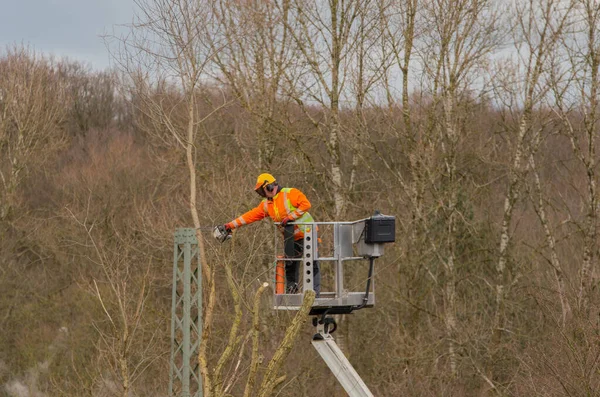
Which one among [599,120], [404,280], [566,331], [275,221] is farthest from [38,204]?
[275,221]

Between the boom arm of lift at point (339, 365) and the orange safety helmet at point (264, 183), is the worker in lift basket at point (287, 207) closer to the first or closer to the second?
the orange safety helmet at point (264, 183)

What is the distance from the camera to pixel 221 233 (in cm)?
1138

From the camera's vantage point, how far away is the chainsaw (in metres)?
→ 11.3

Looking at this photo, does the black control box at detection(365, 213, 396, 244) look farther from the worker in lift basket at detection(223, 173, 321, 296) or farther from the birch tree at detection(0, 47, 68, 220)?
the birch tree at detection(0, 47, 68, 220)

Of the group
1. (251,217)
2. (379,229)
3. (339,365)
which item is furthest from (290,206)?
(339,365)

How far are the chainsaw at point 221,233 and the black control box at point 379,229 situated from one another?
2196mm

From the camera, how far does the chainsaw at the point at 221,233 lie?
37.1 ft

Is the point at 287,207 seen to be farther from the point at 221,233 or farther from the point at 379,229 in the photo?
the point at 379,229

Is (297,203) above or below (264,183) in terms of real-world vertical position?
below

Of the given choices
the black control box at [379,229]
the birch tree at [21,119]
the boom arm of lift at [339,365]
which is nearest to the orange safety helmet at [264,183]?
the black control box at [379,229]

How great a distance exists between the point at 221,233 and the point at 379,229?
2371 millimetres

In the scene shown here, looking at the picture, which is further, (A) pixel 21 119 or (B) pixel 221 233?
(A) pixel 21 119

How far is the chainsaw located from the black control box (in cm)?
220

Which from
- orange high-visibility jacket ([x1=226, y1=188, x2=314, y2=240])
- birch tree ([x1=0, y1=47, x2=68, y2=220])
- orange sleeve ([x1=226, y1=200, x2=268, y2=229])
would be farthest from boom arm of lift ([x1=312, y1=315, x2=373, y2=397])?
birch tree ([x1=0, y1=47, x2=68, y2=220])
